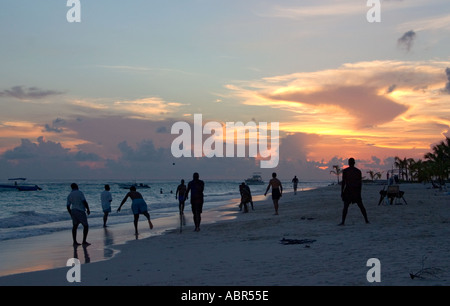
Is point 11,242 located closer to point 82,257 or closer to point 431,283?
point 82,257

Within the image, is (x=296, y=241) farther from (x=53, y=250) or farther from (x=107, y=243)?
(x=53, y=250)

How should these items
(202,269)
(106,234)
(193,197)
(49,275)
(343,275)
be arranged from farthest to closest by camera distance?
1. (106,234)
2. (193,197)
3. (49,275)
4. (202,269)
5. (343,275)

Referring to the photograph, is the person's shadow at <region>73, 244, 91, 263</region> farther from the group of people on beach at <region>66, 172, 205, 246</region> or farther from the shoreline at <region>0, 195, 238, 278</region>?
the group of people on beach at <region>66, 172, 205, 246</region>

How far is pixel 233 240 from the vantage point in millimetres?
13188

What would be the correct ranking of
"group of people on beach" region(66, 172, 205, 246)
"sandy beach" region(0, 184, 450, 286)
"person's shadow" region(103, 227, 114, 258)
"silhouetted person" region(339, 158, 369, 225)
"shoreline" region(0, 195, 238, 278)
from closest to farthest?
"sandy beach" region(0, 184, 450, 286), "shoreline" region(0, 195, 238, 278), "person's shadow" region(103, 227, 114, 258), "group of people on beach" region(66, 172, 205, 246), "silhouetted person" region(339, 158, 369, 225)

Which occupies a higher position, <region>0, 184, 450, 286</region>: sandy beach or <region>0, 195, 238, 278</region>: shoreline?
<region>0, 184, 450, 286</region>: sandy beach

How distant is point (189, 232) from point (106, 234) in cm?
379

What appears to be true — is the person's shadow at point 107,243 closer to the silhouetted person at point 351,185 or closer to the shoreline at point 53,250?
the shoreline at point 53,250

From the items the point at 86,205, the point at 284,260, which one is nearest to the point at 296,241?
the point at 284,260

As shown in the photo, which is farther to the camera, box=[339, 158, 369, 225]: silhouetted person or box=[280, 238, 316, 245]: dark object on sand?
box=[339, 158, 369, 225]: silhouetted person

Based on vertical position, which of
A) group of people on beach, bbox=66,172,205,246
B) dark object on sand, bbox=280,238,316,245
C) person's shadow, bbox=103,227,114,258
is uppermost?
group of people on beach, bbox=66,172,205,246

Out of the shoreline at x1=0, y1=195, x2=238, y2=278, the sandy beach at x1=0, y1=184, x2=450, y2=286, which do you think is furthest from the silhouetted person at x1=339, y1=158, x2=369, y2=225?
the shoreline at x1=0, y1=195, x2=238, y2=278

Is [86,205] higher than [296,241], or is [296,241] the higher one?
[86,205]
